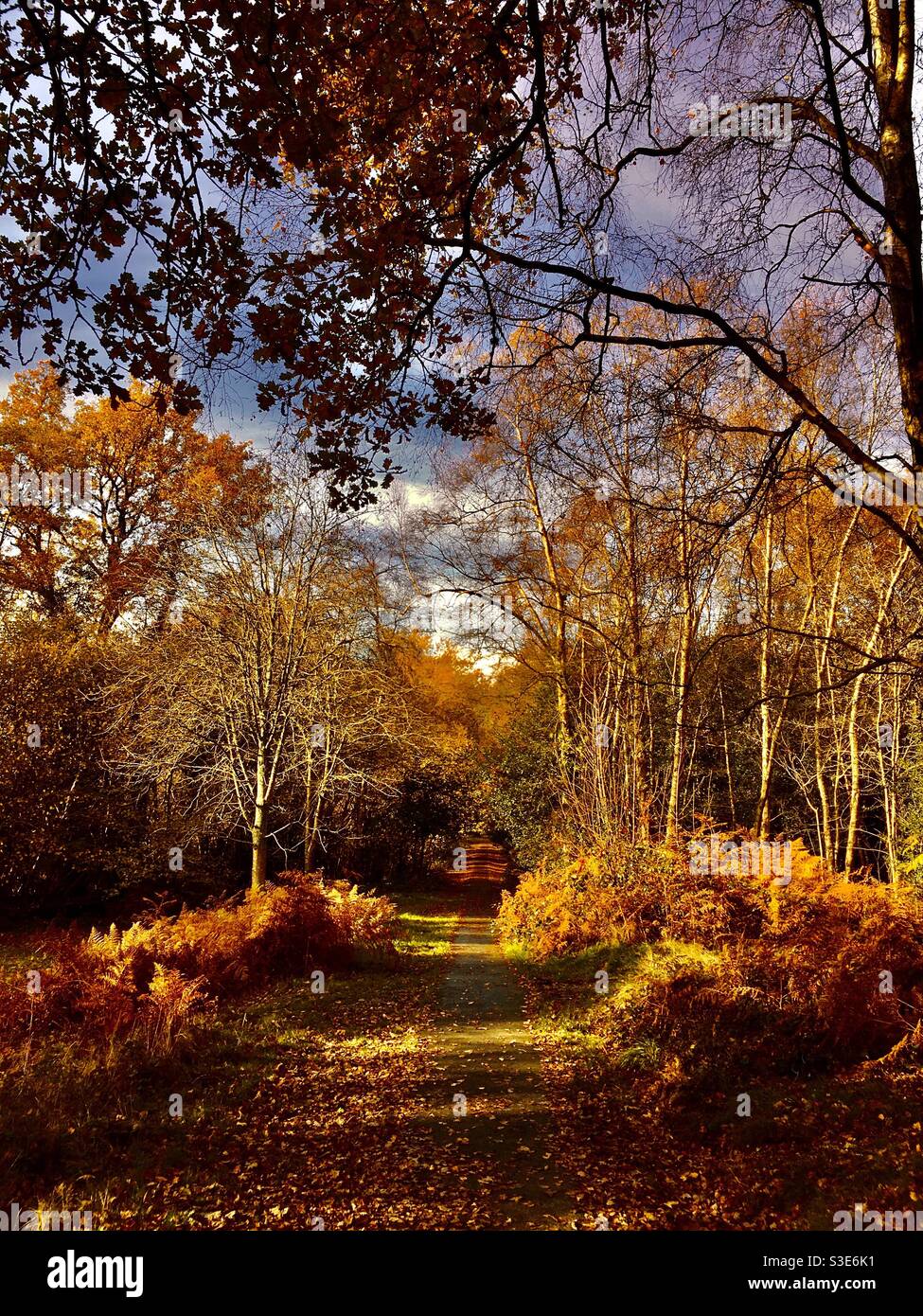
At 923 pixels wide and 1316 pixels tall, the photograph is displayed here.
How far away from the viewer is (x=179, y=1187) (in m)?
4.50

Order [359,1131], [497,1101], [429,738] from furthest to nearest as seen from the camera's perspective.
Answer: [429,738], [497,1101], [359,1131]

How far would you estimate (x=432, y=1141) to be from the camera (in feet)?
17.2

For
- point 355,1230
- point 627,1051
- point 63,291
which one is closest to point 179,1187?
point 355,1230

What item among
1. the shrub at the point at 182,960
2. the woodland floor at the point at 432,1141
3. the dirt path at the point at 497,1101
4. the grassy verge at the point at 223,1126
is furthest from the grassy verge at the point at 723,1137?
the shrub at the point at 182,960

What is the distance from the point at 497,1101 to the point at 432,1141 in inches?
39.5

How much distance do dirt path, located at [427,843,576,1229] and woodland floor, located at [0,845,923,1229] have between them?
0.02 metres

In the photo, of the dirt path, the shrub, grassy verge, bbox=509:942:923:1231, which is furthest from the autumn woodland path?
the shrub

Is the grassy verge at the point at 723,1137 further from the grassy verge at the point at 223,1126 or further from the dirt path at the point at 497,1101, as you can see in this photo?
the grassy verge at the point at 223,1126

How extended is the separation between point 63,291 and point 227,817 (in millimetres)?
11104

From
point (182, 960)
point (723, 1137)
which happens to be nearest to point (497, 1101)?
point (723, 1137)

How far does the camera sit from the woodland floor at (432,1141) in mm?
4301

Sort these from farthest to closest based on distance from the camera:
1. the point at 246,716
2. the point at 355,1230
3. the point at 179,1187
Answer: the point at 246,716
the point at 179,1187
the point at 355,1230

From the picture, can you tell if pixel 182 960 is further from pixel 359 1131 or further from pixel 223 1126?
pixel 359 1131
